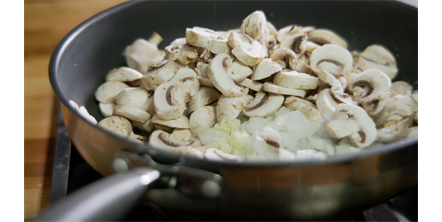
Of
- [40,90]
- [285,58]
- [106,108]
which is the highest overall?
[285,58]

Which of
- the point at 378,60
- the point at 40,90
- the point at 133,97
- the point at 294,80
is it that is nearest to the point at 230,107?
the point at 294,80

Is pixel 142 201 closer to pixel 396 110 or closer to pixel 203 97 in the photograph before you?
pixel 203 97

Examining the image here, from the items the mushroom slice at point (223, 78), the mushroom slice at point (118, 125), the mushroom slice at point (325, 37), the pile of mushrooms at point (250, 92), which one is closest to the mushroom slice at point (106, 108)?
the pile of mushrooms at point (250, 92)

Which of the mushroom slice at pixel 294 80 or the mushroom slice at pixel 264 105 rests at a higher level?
the mushroom slice at pixel 294 80

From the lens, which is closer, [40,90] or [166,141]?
[166,141]

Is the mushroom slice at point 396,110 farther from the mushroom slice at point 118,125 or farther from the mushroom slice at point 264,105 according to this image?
the mushroom slice at point 118,125

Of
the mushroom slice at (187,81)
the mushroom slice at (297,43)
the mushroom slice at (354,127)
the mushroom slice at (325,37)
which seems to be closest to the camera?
the mushroom slice at (354,127)

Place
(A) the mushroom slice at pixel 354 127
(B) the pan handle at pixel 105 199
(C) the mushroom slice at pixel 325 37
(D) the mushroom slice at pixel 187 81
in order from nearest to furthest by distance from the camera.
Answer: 1. (B) the pan handle at pixel 105 199
2. (A) the mushroom slice at pixel 354 127
3. (D) the mushroom slice at pixel 187 81
4. (C) the mushroom slice at pixel 325 37
